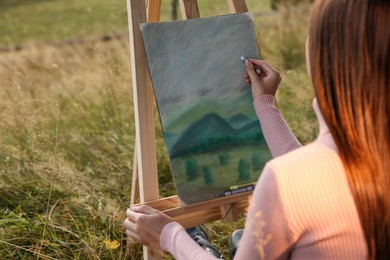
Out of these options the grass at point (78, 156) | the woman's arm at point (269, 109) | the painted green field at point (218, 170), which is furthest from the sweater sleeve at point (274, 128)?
the grass at point (78, 156)

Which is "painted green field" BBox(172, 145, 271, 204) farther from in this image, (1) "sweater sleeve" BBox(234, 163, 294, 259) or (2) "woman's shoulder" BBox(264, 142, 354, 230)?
(2) "woman's shoulder" BBox(264, 142, 354, 230)

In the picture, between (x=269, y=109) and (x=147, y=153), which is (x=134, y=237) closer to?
(x=147, y=153)

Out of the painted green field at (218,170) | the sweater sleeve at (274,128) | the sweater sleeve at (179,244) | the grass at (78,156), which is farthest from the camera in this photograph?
the grass at (78,156)

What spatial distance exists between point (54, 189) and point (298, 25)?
4.24m

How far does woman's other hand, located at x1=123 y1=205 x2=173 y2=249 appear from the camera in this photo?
210cm

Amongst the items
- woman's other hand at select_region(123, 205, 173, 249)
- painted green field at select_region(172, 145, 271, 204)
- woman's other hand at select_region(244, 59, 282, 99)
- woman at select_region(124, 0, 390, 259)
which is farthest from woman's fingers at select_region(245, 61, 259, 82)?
woman at select_region(124, 0, 390, 259)

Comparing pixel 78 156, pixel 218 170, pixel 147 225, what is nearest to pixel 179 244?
pixel 147 225

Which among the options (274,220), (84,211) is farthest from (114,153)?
(274,220)

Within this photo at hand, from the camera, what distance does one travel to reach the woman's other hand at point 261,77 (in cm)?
238

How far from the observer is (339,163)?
150 cm

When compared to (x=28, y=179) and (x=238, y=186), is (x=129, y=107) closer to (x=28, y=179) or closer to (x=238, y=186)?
(x=28, y=179)

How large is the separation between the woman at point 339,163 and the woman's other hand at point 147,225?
0.58 meters

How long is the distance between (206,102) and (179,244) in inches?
25.0

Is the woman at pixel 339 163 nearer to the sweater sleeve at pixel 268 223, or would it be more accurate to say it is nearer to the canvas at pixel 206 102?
the sweater sleeve at pixel 268 223
